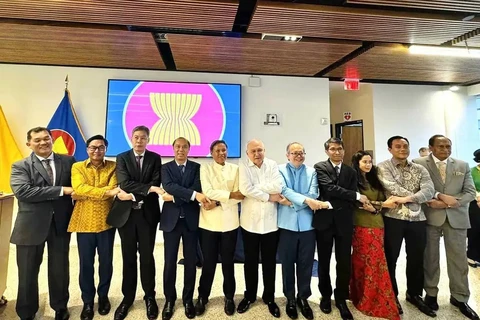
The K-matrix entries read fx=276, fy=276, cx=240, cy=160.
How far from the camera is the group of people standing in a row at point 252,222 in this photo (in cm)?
234

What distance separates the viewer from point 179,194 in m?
2.34

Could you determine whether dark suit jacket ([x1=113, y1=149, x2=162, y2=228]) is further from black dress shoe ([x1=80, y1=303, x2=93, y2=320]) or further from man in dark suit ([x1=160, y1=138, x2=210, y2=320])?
black dress shoe ([x1=80, y1=303, x2=93, y2=320])

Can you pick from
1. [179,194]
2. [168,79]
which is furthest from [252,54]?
[179,194]

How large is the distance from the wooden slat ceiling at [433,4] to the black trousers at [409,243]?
1.90 m

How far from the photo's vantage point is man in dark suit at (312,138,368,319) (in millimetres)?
2398

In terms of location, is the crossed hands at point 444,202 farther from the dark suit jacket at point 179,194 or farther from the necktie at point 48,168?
the necktie at point 48,168

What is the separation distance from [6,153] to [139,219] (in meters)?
2.92

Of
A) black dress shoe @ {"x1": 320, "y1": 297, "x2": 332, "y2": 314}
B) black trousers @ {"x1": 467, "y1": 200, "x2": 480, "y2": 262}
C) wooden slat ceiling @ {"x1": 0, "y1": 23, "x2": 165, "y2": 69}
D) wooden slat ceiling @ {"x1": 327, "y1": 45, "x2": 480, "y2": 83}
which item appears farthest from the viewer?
wooden slat ceiling @ {"x1": 327, "y1": 45, "x2": 480, "y2": 83}

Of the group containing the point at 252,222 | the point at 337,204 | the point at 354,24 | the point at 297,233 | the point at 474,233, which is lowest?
the point at 474,233

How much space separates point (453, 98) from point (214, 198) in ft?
18.2

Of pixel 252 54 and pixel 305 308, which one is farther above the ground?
pixel 252 54

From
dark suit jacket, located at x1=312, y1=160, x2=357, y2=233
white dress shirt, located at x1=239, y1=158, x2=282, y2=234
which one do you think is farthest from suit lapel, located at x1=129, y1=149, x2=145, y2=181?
dark suit jacket, located at x1=312, y1=160, x2=357, y2=233

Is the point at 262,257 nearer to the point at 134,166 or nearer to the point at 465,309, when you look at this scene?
the point at 134,166

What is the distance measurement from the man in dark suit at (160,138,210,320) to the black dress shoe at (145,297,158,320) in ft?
0.26
